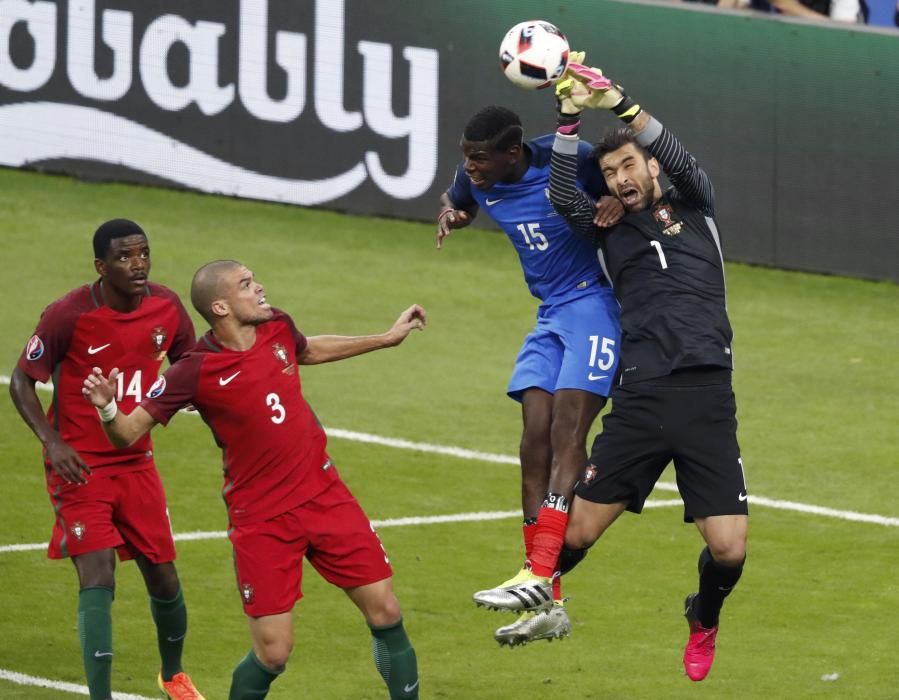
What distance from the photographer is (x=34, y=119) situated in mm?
24141

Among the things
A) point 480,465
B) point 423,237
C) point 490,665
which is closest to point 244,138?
point 423,237

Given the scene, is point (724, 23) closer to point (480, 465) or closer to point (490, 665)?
point (480, 465)

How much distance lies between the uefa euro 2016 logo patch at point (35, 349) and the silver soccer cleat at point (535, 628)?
269 centimetres

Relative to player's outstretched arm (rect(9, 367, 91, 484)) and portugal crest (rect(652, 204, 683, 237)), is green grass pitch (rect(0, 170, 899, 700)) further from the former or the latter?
portugal crest (rect(652, 204, 683, 237))

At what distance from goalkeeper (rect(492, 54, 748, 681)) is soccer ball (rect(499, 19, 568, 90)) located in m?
0.08

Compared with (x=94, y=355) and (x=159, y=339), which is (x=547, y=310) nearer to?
(x=159, y=339)

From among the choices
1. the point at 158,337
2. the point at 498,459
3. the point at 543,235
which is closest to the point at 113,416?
the point at 158,337

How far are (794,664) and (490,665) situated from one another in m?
1.71

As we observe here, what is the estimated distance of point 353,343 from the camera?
11.3m

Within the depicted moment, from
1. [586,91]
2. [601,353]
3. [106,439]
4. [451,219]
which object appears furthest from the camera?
[451,219]

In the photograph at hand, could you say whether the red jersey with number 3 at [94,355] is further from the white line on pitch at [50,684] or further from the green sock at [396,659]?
the green sock at [396,659]

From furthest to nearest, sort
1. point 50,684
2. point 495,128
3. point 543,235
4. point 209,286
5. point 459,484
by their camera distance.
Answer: point 459,484 → point 50,684 → point 543,235 → point 495,128 → point 209,286

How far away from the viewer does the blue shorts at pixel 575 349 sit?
11938mm

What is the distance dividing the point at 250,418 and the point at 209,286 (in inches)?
25.6
